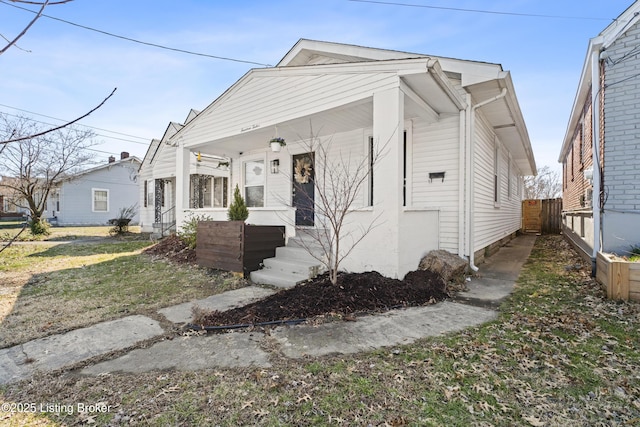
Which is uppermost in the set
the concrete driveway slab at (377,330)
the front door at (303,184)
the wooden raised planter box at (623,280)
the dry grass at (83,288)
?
the front door at (303,184)

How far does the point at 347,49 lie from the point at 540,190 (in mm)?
35393

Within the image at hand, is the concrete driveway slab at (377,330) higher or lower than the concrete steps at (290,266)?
lower

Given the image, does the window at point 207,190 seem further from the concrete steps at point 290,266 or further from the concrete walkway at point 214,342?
the concrete walkway at point 214,342

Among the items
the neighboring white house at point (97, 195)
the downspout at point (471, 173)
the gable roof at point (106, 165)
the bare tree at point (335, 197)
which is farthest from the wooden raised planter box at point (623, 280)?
the gable roof at point (106, 165)

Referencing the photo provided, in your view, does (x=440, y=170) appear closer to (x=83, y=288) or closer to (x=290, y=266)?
(x=290, y=266)

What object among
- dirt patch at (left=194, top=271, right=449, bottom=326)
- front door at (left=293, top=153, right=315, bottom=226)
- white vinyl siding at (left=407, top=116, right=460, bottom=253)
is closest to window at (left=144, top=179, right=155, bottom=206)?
front door at (left=293, top=153, right=315, bottom=226)

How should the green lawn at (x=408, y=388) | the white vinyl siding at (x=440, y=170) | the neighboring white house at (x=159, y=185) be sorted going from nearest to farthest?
the green lawn at (x=408, y=388), the white vinyl siding at (x=440, y=170), the neighboring white house at (x=159, y=185)

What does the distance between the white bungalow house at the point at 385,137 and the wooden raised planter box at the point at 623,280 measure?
2234 mm

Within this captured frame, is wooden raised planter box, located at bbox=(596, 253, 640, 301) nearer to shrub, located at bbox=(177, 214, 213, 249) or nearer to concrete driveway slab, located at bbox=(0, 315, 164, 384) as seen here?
concrete driveway slab, located at bbox=(0, 315, 164, 384)

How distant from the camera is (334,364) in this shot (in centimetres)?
274

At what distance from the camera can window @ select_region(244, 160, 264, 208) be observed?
32.3ft

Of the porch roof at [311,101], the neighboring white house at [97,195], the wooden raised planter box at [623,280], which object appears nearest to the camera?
the wooden raised planter box at [623,280]

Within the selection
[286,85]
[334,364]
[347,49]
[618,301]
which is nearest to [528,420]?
[334,364]

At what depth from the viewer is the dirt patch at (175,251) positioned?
7.92m
